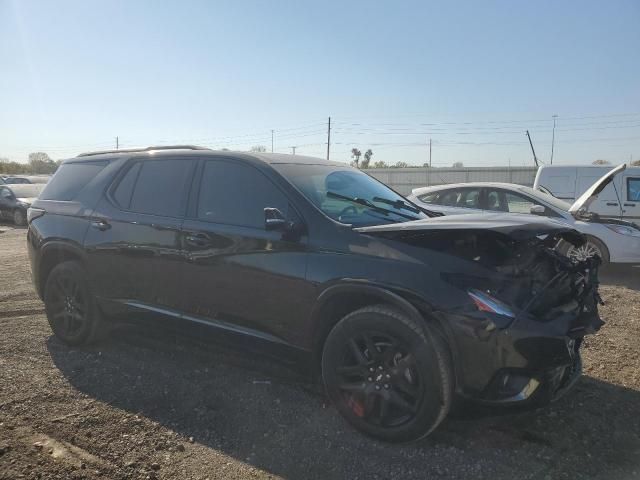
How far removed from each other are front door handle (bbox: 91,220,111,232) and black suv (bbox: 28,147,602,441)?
0.01 metres

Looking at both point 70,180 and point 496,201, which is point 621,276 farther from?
point 70,180

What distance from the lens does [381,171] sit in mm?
42531

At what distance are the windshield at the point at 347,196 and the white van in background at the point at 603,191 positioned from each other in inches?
284

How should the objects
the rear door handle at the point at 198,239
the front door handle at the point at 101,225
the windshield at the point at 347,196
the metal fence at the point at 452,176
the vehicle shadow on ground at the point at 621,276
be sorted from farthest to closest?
the metal fence at the point at 452,176 → the vehicle shadow on ground at the point at 621,276 → the front door handle at the point at 101,225 → the rear door handle at the point at 198,239 → the windshield at the point at 347,196

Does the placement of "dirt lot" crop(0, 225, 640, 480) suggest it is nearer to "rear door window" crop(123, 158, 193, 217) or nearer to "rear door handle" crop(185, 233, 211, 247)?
"rear door handle" crop(185, 233, 211, 247)

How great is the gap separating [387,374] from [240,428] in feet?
3.41

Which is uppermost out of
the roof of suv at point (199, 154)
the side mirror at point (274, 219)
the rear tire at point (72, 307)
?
the roof of suv at point (199, 154)

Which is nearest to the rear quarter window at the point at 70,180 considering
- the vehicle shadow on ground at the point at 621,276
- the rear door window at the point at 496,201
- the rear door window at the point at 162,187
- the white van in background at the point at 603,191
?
the rear door window at the point at 162,187

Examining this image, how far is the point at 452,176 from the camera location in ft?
126

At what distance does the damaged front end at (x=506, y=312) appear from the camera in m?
2.73

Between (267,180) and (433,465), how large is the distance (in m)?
2.16

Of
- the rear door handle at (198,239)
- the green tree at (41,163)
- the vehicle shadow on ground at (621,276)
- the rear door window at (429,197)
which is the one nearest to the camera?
the rear door handle at (198,239)

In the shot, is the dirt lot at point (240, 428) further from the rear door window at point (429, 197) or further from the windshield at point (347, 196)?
the rear door window at point (429, 197)

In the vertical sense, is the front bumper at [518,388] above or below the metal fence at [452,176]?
below
